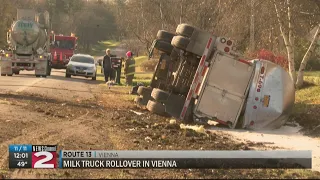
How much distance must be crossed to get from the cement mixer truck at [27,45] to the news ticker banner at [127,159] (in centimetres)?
2254

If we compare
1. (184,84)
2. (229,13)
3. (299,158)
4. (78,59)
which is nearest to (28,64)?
(78,59)

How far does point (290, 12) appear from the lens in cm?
1962

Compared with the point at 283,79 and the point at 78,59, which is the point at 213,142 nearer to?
the point at 283,79

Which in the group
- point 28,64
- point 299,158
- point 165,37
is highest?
point 165,37

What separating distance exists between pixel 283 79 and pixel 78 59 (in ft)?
71.2

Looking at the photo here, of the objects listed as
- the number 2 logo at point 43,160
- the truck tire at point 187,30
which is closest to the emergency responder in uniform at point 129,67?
the truck tire at point 187,30

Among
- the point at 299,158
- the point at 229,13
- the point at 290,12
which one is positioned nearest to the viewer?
the point at 299,158

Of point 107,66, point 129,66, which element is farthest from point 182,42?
point 107,66

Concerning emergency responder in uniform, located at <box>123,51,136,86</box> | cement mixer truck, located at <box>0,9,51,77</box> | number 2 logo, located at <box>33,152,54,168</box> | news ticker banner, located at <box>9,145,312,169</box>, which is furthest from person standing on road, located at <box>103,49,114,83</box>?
number 2 logo, located at <box>33,152,54,168</box>

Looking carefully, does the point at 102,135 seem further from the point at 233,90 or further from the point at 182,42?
the point at 182,42

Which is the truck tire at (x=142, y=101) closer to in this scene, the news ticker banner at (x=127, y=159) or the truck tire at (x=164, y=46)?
the truck tire at (x=164, y=46)

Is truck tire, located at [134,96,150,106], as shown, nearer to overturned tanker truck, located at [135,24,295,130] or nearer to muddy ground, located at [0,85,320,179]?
muddy ground, located at [0,85,320,179]

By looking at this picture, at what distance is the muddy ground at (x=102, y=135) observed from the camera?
6.66m

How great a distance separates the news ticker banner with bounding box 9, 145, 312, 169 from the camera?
626 centimetres
